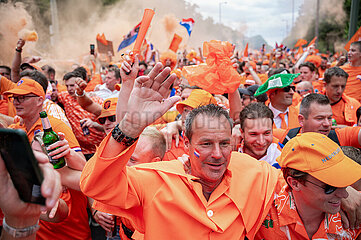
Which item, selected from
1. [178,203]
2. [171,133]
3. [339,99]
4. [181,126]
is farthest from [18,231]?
[339,99]

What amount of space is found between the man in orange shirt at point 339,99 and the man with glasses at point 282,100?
2.22ft

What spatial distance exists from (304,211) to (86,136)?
3.80 meters

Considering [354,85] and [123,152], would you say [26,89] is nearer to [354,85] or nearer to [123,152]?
[123,152]

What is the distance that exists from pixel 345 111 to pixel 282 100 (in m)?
1.05

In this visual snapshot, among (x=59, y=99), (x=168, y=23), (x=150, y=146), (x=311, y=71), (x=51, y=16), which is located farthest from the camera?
(x=51, y=16)

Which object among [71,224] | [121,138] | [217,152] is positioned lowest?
[71,224]

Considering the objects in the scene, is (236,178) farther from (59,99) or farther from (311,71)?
(311,71)

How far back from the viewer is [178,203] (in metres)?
1.84

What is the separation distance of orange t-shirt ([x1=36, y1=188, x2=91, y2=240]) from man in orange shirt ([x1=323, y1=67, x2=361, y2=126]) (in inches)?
158

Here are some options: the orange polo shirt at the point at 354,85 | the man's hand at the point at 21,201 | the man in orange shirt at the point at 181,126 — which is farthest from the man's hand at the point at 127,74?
the orange polo shirt at the point at 354,85

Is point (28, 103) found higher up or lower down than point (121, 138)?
lower down

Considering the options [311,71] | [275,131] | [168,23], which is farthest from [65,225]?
[168,23]

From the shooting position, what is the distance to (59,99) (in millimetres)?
5457

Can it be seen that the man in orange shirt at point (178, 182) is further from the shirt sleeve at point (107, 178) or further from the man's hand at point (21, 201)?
the man's hand at point (21, 201)
